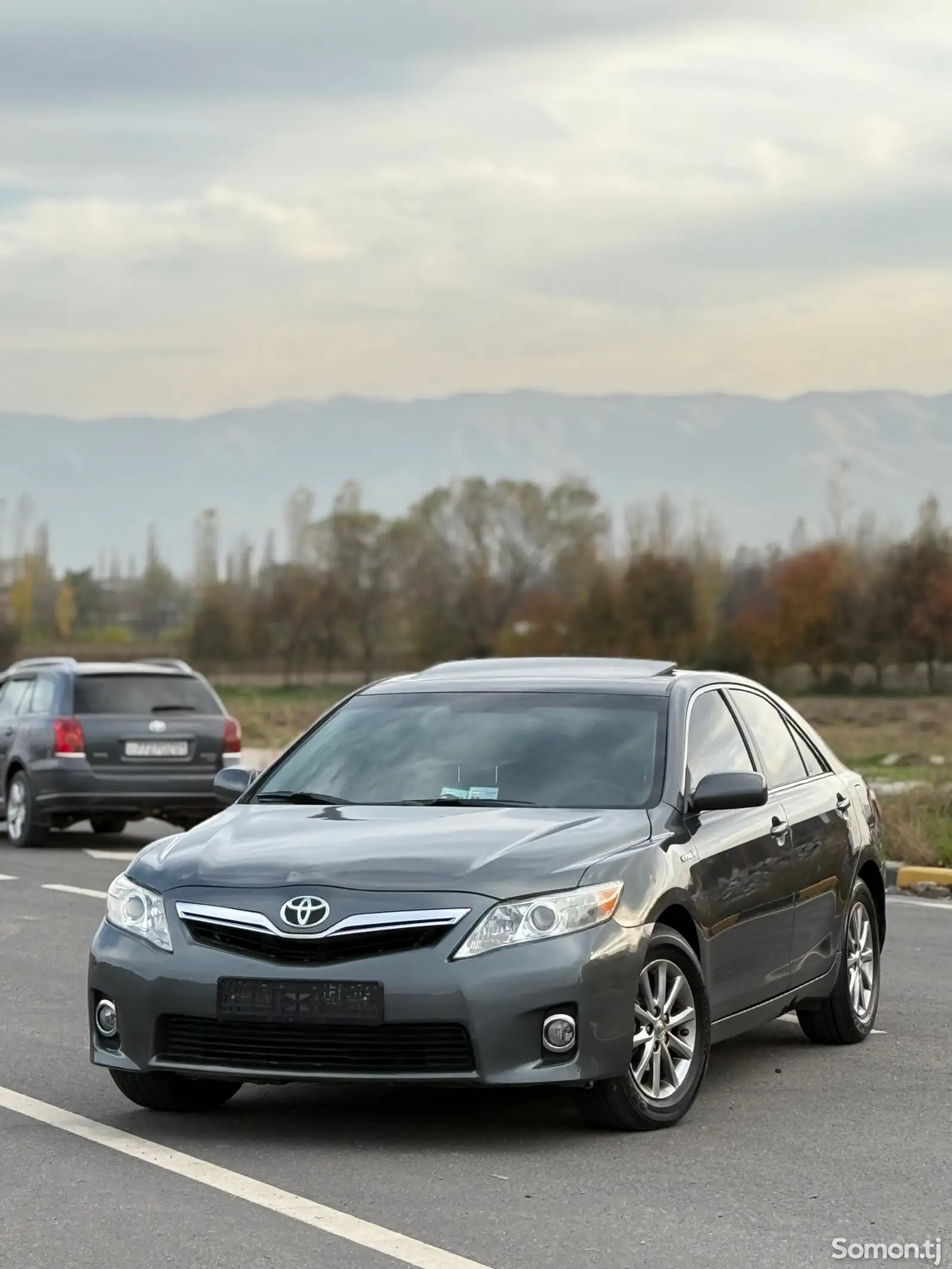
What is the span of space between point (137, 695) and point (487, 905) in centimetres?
1387

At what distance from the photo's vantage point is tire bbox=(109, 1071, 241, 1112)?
292 inches

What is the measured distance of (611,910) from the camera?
700 centimetres

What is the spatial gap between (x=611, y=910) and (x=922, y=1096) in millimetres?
1726

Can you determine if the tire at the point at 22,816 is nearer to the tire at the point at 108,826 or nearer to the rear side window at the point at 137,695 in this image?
the rear side window at the point at 137,695

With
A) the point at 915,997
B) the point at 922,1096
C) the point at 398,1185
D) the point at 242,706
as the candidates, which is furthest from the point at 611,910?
the point at 242,706

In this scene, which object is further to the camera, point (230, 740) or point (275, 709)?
point (275, 709)

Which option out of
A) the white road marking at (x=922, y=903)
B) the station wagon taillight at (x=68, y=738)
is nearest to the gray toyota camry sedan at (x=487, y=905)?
the white road marking at (x=922, y=903)

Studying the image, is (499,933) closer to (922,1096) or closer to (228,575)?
(922,1096)

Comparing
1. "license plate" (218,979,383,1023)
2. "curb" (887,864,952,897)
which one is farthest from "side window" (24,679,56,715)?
"license plate" (218,979,383,1023)

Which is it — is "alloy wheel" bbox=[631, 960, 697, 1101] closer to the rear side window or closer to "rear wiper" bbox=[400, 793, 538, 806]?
"rear wiper" bbox=[400, 793, 538, 806]

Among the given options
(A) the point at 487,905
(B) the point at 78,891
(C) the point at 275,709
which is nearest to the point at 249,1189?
(A) the point at 487,905

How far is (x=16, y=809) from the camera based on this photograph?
67.3 feet

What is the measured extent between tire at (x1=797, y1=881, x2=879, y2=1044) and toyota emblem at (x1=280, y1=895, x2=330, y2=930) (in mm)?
2880

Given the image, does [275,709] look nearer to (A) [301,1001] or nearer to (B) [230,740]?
(B) [230,740]
